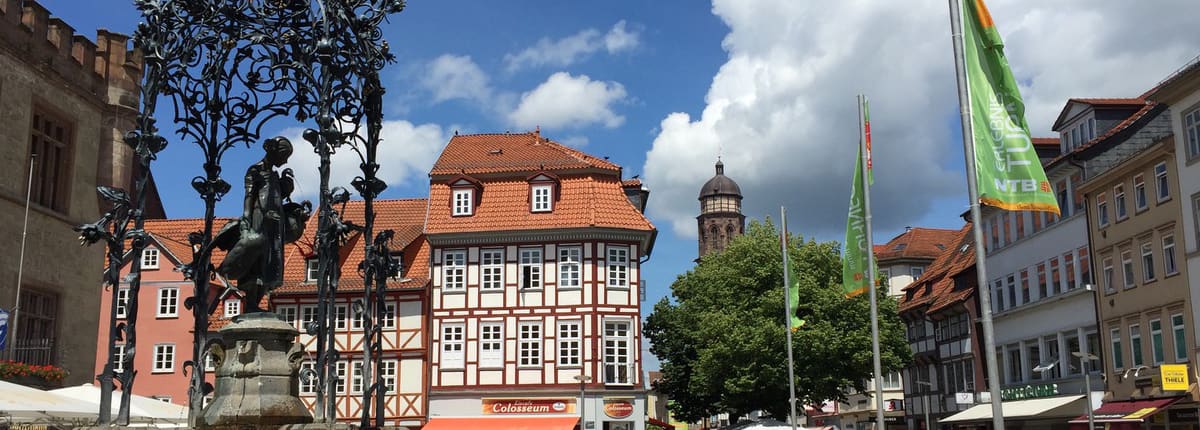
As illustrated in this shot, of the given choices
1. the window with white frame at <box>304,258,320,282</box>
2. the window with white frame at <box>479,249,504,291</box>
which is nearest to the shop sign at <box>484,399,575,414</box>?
the window with white frame at <box>479,249,504,291</box>

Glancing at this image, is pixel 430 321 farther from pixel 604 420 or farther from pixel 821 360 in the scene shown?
pixel 821 360

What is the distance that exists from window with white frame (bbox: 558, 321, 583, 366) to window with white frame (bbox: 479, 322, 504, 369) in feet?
7.98

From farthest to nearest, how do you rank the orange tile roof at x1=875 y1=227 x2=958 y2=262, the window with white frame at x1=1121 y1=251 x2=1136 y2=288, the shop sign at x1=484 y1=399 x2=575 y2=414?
the orange tile roof at x1=875 y1=227 x2=958 y2=262 < the shop sign at x1=484 y1=399 x2=575 y2=414 < the window with white frame at x1=1121 y1=251 x2=1136 y2=288

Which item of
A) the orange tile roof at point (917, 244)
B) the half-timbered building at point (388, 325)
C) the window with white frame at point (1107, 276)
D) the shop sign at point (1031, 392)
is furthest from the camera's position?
the orange tile roof at point (917, 244)

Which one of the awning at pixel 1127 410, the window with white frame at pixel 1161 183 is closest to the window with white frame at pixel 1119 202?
the window with white frame at pixel 1161 183

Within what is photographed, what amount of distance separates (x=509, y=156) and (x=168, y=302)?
52.0ft

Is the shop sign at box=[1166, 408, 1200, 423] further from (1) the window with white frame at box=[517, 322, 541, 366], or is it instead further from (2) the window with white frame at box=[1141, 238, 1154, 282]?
(1) the window with white frame at box=[517, 322, 541, 366]

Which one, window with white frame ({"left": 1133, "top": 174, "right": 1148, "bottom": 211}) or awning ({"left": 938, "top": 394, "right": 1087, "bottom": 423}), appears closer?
window with white frame ({"left": 1133, "top": 174, "right": 1148, "bottom": 211})

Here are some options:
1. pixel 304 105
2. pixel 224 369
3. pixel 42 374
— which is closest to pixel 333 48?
pixel 304 105

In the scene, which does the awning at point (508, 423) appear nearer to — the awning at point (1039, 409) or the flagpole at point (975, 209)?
the awning at point (1039, 409)

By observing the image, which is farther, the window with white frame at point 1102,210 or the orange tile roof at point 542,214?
the orange tile roof at point 542,214

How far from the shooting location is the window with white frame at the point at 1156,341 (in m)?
32.7

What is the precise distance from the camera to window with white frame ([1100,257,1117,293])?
119 ft

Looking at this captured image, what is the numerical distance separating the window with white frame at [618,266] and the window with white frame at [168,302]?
1865 centimetres
